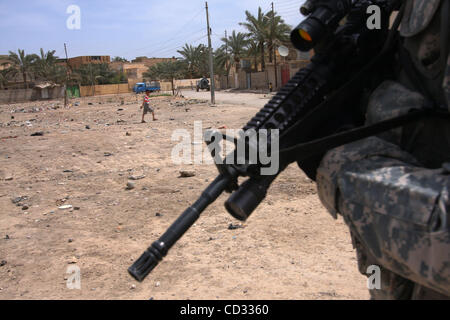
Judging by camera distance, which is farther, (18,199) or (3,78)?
(3,78)

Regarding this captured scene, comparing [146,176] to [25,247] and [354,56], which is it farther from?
[354,56]

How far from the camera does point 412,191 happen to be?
1.11m

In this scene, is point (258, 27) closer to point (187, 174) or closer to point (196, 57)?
point (196, 57)

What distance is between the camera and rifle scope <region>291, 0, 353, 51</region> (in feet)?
5.09

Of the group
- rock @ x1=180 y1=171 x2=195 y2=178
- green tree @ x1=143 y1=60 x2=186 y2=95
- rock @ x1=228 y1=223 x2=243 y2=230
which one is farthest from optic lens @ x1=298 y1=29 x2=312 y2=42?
green tree @ x1=143 y1=60 x2=186 y2=95

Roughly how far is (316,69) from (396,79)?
0.34 m

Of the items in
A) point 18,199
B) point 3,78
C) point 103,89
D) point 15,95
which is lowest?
point 18,199

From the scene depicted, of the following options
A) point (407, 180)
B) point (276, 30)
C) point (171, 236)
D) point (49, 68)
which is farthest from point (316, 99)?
point (49, 68)

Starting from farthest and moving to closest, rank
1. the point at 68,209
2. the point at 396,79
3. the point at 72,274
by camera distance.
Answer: the point at 68,209 → the point at 72,274 → the point at 396,79

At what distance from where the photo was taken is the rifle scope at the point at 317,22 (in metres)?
1.55

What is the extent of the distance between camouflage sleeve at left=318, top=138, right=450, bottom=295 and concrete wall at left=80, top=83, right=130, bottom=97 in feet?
153

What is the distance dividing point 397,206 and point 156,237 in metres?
3.31

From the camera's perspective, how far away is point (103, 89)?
4684 cm

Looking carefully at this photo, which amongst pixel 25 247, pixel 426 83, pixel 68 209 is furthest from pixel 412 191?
pixel 68 209
